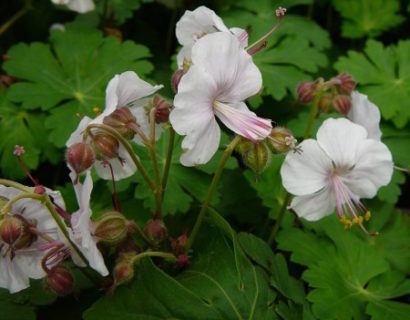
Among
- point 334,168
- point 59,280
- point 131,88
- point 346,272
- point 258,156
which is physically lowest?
point 346,272

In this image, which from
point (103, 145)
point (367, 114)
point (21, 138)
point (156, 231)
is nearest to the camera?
point (103, 145)

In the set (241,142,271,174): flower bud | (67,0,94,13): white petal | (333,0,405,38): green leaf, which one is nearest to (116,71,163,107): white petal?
(241,142,271,174): flower bud

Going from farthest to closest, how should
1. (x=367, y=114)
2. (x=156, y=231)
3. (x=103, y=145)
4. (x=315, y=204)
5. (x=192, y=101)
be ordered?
(x=367, y=114) < (x=315, y=204) < (x=156, y=231) < (x=103, y=145) < (x=192, y=101)

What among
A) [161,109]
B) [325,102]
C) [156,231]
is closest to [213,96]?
[161,109]

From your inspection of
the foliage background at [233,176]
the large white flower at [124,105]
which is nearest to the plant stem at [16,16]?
the foliage background at [233,176]

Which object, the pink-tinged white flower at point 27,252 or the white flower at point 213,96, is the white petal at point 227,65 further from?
the pink-tinged white flower at point 27,252

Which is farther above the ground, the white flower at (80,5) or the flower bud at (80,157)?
the flower bud at (80,157)

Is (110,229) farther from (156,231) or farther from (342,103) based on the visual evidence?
(342,103)
